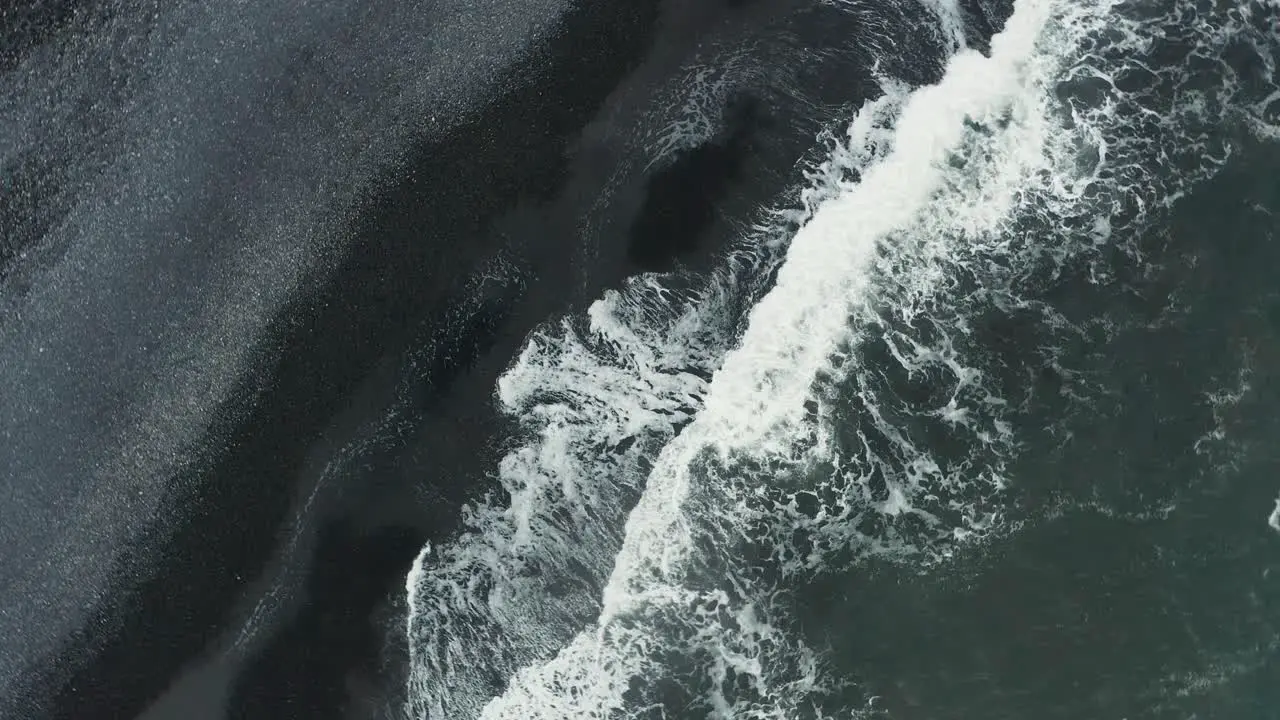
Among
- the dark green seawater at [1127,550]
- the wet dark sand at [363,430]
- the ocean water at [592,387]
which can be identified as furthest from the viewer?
the wet dark sand at [363,430]

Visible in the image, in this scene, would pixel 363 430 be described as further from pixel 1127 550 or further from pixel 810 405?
pixel 1127 550

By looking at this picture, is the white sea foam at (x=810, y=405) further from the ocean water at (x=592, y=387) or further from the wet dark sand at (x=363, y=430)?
the wet dark sand at (x=363, y=430)

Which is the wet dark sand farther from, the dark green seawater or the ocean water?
the dark green seawater

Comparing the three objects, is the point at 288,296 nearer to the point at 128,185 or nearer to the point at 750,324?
the point at 128,185

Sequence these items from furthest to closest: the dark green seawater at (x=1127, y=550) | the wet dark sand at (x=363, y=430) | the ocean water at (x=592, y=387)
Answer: the wet dark sand at (x=363, y=430), the ocean water at (x=592, y=387), the dark green seawater at (x=1127, y=550)

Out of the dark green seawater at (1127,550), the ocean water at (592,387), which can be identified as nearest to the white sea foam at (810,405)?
the ocean water at (592,387)
